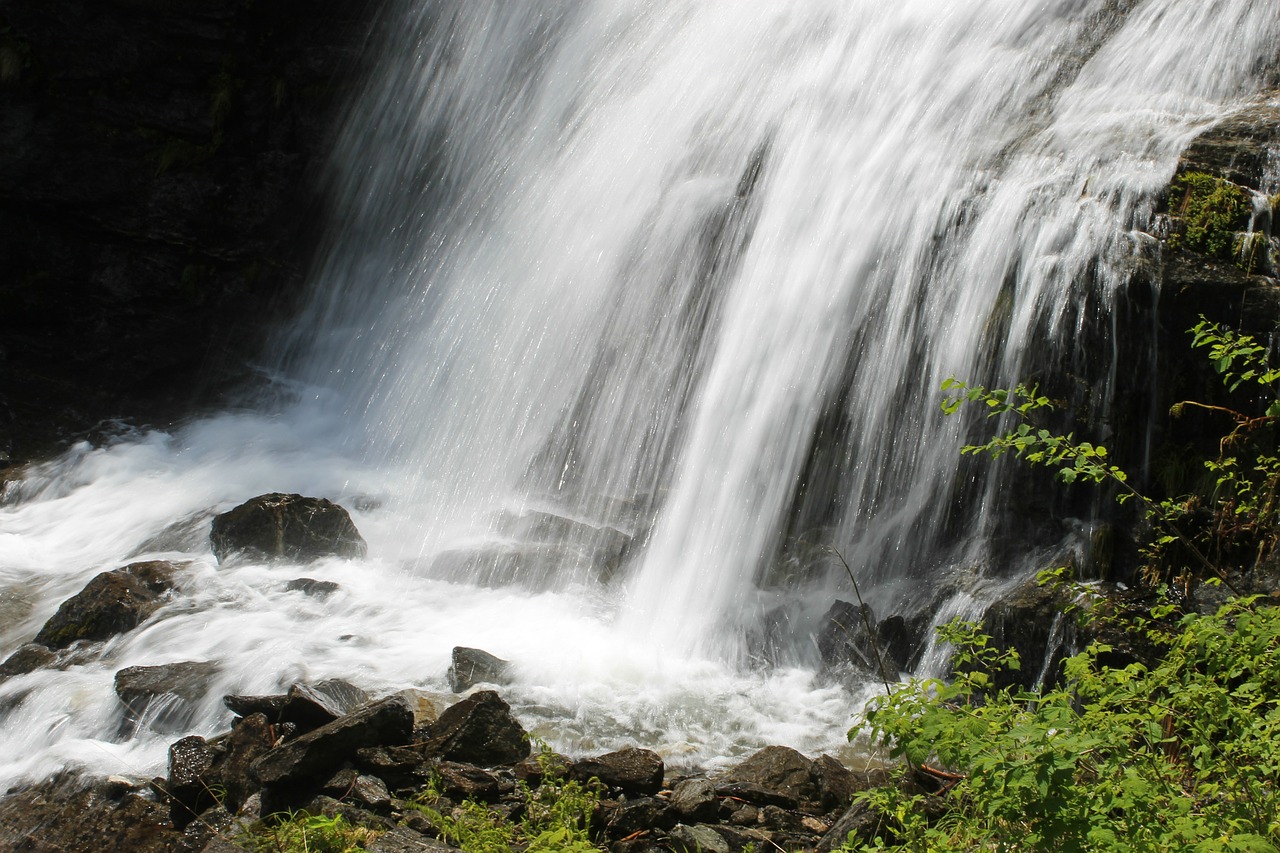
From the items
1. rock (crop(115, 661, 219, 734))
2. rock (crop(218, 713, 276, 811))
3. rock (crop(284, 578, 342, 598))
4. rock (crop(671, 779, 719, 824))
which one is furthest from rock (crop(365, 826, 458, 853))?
rock (crop(284, 578, 342, 598))

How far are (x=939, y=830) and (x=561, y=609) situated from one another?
4.08 m

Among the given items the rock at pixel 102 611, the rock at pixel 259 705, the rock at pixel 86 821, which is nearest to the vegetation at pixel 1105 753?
the rock at pixel 259 705

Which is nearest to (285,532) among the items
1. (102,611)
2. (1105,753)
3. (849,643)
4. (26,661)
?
(102,611)

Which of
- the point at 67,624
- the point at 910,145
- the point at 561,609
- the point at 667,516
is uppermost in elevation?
the point at 910,145

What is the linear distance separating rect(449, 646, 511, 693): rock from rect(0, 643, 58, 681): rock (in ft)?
8.49

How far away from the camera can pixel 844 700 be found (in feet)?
19.1

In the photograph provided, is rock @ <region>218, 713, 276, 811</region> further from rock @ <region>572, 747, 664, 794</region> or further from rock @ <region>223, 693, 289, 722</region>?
rock @ <region>572, 747, 664, 794</region>

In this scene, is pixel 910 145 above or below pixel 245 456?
above

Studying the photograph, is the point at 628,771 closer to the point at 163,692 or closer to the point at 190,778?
the point at 190,778

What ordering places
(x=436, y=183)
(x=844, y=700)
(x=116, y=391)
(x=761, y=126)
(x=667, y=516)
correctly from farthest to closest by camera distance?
(x=436, y=183) → (x=116, y=391) → (x=761, y=126) → (x=667, y=516) → (x=844, y=700)

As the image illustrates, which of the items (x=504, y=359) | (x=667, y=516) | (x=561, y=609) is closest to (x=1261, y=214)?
(x=667, y=516)

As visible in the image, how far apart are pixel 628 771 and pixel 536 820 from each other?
0.50 metres

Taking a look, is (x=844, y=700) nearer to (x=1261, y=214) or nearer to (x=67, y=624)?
(x=1261, y=214)

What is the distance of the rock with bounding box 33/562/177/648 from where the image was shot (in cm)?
661
